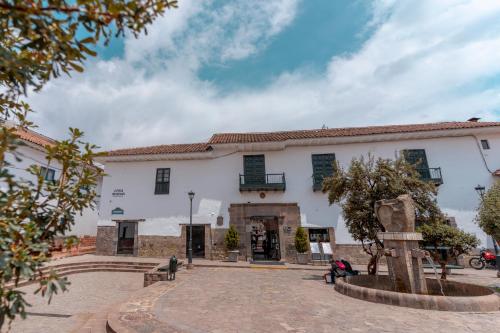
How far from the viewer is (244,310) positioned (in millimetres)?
5488

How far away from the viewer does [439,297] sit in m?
5.43

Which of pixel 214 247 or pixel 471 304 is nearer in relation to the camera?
pixel 471 304

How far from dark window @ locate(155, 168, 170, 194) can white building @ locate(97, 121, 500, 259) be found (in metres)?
0.07

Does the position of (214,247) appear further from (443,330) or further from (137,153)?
(443,330)

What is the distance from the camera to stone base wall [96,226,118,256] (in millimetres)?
15922

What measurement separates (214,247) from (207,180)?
4.25 meters

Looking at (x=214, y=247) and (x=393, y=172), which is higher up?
(x=393, y=172)

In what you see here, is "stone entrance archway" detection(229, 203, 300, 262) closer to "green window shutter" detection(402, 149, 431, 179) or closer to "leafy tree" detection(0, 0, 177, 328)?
"green window shutter" detection(402, 149, 431, 179)

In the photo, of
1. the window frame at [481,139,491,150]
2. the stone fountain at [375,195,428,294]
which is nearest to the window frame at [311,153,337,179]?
the stone fountain at [375,195,428,294]

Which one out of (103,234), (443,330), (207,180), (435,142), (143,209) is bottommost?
(443,330)

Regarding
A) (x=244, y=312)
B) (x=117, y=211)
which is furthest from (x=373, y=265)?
(x=117, y=211)

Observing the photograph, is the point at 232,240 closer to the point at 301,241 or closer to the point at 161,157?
the point at 301,241

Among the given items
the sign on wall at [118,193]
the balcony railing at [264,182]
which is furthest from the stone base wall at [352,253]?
the sign on wall at [118,193]

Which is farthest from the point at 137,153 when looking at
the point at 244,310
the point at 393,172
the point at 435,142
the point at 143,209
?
the point at 435,142
